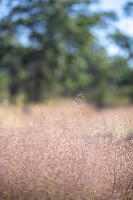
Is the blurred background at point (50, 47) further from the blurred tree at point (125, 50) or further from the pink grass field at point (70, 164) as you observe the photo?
the pink grass field at point (70, 164)

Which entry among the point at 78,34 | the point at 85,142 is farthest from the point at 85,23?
the point at 85,142

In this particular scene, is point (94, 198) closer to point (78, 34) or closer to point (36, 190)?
point (36, 190)

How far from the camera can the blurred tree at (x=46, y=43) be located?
45.6 ft

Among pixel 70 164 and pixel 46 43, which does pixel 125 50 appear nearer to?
pixel 46 43

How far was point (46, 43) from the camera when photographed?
47.8 feet

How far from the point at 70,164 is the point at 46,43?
12.7 meters

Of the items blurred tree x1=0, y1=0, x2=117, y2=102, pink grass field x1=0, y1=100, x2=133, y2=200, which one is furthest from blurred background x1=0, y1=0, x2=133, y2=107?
pink grass field x1=0, y1=100, x2=133, y2=200

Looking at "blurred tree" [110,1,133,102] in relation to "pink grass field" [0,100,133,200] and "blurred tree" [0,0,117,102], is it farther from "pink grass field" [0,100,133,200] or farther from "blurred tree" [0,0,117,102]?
"pink grass field" [0,100,133,200]

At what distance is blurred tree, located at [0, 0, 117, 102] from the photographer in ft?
45.6

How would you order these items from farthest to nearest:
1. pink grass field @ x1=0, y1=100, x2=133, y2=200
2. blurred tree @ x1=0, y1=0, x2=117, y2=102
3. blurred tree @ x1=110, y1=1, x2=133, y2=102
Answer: blurred tree @ x1=110, y1=1, x2=133, y2=102
blurred tree @ x1=0, y1=0, x2=117, y2=102
pink grass field @ x1=0, y1=100, x2=133, y2=200

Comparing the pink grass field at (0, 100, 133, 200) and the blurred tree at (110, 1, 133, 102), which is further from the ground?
the blurred tree at (110, 1, 133, 102)

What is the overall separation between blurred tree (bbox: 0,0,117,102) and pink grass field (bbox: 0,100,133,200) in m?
11.1

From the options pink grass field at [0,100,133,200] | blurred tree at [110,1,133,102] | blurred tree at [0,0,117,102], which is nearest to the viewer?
pink grass field at [0,100,133,200]

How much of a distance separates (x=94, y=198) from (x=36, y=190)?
0.41 m
